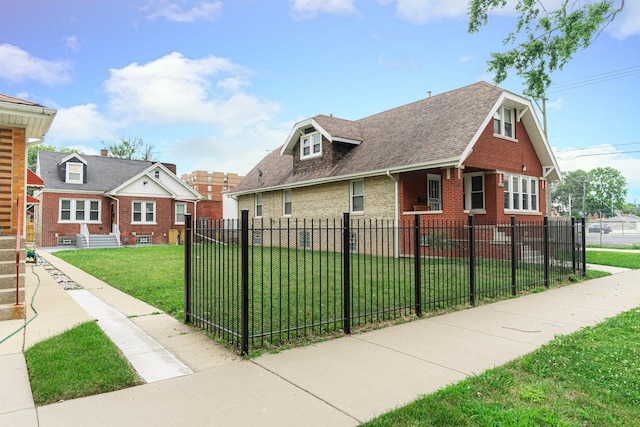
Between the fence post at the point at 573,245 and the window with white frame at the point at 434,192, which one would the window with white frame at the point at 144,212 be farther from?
the fence post at the point at 573,245

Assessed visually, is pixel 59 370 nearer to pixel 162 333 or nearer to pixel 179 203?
pixel 162 333

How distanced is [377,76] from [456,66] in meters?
3.46

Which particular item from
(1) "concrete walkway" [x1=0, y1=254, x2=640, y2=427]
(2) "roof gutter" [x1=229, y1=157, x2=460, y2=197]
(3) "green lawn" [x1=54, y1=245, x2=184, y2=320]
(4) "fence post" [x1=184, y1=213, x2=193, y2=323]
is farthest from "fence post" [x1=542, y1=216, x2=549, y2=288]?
(3) "green lawn" [x1=54, y1=245, x2=184, y2=320]

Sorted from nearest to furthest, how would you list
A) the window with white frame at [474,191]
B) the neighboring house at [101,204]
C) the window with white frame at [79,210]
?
the window with white frame at [474,191], the neighboring house at [101,204], the window with white frame at [79,210]

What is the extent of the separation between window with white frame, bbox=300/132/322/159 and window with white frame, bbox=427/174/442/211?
577cm

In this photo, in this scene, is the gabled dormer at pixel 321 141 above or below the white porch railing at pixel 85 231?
above

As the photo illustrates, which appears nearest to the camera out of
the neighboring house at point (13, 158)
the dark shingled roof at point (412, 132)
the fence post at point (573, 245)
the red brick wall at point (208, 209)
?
the neighboring house at point (13, 158)

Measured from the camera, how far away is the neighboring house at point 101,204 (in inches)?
977

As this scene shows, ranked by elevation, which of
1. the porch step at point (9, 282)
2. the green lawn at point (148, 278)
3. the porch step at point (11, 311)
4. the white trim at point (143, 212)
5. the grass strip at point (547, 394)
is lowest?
the grass strip at point (547, 394)

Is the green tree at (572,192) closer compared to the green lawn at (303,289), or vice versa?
the green lawn at (303,289)

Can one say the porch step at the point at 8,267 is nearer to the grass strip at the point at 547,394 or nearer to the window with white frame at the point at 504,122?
the grass strip at the point at 547,394

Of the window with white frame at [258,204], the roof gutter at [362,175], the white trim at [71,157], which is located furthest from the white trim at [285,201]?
the white trim at [71,157]

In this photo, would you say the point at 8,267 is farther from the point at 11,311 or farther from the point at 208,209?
the point at 208,209

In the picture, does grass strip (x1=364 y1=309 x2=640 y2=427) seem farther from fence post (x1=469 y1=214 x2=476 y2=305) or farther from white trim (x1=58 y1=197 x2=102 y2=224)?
white trim (x1=58 y1=197 x2=102 y2=224)
